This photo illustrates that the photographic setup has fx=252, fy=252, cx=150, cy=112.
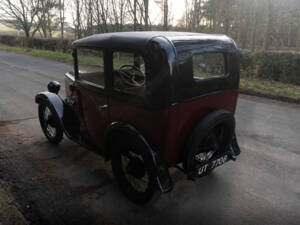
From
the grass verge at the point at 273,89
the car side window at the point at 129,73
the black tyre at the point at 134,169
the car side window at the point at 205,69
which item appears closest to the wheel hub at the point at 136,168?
the black tyre at the point at 134,169

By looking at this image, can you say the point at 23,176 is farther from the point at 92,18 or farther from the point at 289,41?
the point at 289,41

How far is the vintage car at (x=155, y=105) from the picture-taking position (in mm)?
2367

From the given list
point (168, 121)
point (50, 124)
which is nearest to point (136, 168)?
point (168, 121)

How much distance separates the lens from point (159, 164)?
251 cm

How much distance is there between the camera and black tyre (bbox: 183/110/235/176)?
8.41 feet

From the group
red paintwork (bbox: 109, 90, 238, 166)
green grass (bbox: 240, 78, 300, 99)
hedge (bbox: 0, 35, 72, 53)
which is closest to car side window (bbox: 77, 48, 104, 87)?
red paintwork (bbox: 109, 90, 238, 166)

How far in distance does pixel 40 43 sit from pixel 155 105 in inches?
1015

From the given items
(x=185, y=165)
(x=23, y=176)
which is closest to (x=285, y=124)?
(x=185, y=165)

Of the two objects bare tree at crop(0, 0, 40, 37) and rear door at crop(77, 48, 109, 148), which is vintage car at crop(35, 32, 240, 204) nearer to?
rear door at crop(77, 48, 109, 148)

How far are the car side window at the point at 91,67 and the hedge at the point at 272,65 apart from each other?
832cm

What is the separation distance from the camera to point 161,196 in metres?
2.97

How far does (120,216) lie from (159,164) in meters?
0.71

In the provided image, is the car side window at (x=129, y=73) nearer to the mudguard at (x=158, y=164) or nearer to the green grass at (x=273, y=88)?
the mudguard at (x=158, y=164)

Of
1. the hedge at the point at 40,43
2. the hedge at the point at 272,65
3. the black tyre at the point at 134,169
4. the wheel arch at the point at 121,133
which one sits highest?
the hedge at the point at 40,43
